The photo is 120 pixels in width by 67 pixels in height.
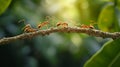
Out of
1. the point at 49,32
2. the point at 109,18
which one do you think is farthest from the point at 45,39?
the point at 49,32

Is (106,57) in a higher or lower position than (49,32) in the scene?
lower

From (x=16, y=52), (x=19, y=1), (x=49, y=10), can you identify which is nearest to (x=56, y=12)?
(x=49, y=10)

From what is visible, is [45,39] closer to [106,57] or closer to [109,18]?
[109,18]

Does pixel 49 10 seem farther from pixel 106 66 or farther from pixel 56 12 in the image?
pixel 106 66

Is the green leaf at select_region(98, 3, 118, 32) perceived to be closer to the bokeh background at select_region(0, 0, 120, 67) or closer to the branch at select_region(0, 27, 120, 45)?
the branch at select_region(0, 27, 120, 45)

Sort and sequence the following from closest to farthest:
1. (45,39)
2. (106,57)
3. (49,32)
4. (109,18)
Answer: (49,32)
(106,57)
(109,18)
(45,39)

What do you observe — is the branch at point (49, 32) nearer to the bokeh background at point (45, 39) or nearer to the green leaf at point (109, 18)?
the green leaf at point (109, 18)
